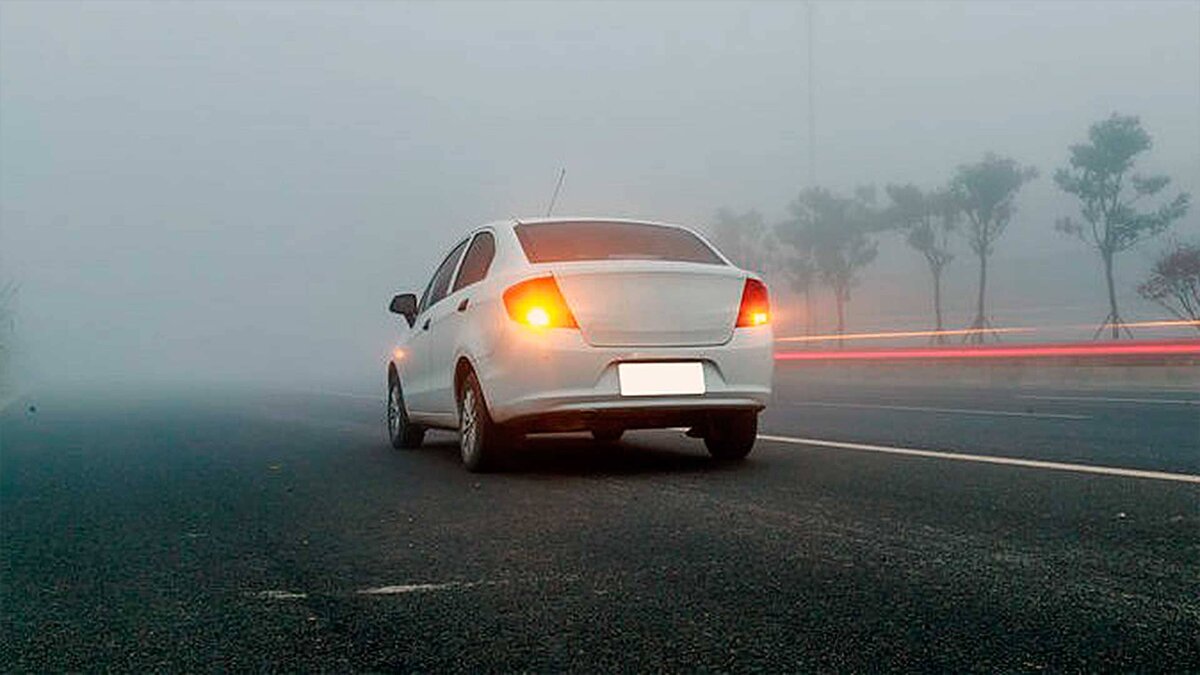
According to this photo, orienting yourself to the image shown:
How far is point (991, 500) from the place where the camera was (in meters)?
5.11

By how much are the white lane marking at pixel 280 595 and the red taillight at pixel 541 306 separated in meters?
2.80

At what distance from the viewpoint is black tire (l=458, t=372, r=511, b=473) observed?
21.4 ft

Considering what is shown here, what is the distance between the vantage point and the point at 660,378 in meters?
6.19

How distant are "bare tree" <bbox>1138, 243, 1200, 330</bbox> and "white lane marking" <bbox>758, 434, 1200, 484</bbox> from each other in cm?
3919

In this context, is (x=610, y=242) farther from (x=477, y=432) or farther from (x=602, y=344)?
Result: (x=477, y=432)

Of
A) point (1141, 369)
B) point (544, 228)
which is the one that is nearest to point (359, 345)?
point (1141, 369)

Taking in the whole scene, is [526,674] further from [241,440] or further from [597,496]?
[241,440]

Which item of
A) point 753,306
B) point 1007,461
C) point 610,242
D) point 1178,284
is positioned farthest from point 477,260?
point 1178,284

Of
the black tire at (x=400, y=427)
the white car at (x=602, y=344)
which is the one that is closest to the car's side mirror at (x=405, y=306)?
the black tire at (x=400, y=427)

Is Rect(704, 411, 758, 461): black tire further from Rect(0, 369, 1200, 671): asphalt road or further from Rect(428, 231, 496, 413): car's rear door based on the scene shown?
Rect(428, 231, 496, 413): car's rear door

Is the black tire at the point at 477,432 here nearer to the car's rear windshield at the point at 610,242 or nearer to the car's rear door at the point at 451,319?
the car's rear door at the point at 451,319

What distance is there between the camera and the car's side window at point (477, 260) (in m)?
7.20

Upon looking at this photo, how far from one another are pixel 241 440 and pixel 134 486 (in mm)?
3624

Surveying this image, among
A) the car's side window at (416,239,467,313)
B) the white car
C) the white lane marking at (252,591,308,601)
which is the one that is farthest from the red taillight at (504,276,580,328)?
the white lane marking at (252,591,308,601)
